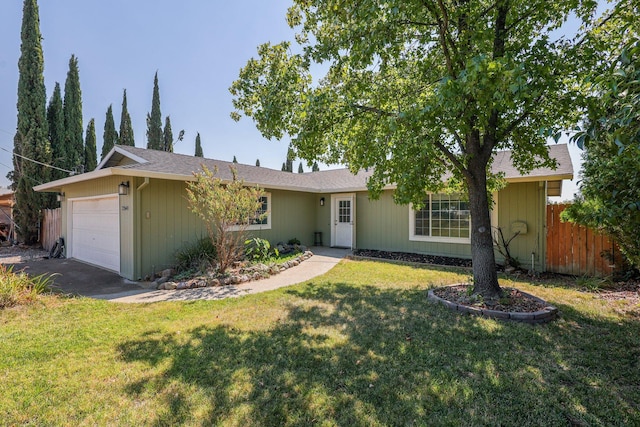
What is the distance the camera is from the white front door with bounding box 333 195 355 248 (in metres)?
11.9

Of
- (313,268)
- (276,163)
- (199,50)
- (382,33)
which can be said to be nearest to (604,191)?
(382,33)

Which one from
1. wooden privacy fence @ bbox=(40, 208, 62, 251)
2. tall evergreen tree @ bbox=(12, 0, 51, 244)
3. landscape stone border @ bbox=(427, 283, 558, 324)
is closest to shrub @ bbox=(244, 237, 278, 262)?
landscape stone border @ bbox=(427, 283, 558, 324)

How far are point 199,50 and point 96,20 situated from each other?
3148mm

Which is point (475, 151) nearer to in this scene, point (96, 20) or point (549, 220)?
point (549, 220)

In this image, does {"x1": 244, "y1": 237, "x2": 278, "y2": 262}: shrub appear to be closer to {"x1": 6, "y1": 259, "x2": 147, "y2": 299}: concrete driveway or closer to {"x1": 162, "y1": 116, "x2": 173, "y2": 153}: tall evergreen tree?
{"x1": 6, "y1": 259, "x2": 147, "y2": 299}: concrete driveway

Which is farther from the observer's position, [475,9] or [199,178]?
[199,178]

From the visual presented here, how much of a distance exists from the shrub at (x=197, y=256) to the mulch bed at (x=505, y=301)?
17.7 ft

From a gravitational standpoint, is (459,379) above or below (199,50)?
below

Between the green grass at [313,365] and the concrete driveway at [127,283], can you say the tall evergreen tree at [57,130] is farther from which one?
the green grass at [313,365]

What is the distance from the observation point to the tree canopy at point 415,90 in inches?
167

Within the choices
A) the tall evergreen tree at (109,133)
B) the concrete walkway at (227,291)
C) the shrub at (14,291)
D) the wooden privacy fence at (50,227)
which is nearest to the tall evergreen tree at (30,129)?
the wooden privacy fence at (50,227)

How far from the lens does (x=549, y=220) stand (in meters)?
7.62

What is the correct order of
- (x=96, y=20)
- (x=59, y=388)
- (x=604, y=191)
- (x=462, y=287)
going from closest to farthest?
(x=59, y=388)
(x=604, y=191)
(x=462, y=287)
(x=96, y=20)

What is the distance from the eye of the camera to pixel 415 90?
18.3 feet
